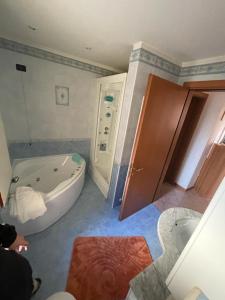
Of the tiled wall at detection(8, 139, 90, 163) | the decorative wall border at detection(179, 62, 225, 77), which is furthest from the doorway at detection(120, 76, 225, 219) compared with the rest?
the tiled wall at detection(8, 139, 90, 163)

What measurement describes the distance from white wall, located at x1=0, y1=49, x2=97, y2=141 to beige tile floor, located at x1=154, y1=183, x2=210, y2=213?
1962 mm

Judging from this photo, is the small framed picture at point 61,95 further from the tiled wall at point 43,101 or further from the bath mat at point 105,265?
the bath mat at point 105,265

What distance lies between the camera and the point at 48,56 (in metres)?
1.94

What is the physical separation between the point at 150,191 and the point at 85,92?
6.51ft

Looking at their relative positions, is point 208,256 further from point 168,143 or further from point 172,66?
point 172,66

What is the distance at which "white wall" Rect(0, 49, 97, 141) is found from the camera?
6.04ft

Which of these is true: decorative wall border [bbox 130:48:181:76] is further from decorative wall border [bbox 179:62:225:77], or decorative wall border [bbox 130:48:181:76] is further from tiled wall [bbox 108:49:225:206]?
decorative wall border [bbox 179:62:225:77]

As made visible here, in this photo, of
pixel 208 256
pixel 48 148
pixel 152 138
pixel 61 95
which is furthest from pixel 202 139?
pixel 48 148

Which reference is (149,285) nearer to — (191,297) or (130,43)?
(191,297)

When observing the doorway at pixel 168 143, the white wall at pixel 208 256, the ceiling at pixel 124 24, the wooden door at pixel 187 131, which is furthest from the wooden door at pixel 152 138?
the white wall at pixel 208 256

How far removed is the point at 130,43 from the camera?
4.58 feet

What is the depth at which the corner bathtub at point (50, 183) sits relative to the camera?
1529mm

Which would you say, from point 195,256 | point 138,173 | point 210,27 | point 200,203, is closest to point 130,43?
point 210,27

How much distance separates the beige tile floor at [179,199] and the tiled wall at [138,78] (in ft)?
3.40
